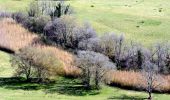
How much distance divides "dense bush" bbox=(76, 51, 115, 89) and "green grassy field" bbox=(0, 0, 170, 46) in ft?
53.1

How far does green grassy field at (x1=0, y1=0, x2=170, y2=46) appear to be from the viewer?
338ft

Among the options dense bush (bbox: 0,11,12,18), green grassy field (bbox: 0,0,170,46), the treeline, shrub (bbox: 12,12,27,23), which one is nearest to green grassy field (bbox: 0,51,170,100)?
the treeline

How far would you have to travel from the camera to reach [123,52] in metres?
93.1

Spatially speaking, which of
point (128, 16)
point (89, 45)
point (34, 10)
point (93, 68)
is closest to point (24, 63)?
point (93, 68)

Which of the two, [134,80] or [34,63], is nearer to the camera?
[134,80]

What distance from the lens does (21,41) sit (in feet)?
342

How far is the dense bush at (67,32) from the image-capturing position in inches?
4003

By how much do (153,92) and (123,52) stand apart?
1283 cm

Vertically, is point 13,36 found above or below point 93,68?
above

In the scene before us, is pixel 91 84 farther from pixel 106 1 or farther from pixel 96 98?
pixel 106 1

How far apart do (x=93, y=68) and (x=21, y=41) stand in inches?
1004

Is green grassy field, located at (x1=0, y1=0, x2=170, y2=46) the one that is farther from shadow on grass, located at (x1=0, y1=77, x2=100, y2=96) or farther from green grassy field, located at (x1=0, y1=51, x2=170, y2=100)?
shadow on grass, located at (x1=0, y1=77, x2=100, y2=96)

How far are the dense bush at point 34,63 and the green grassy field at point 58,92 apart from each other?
5.89 ft

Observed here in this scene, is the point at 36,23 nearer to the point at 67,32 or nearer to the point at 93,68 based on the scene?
the point at 67,32
